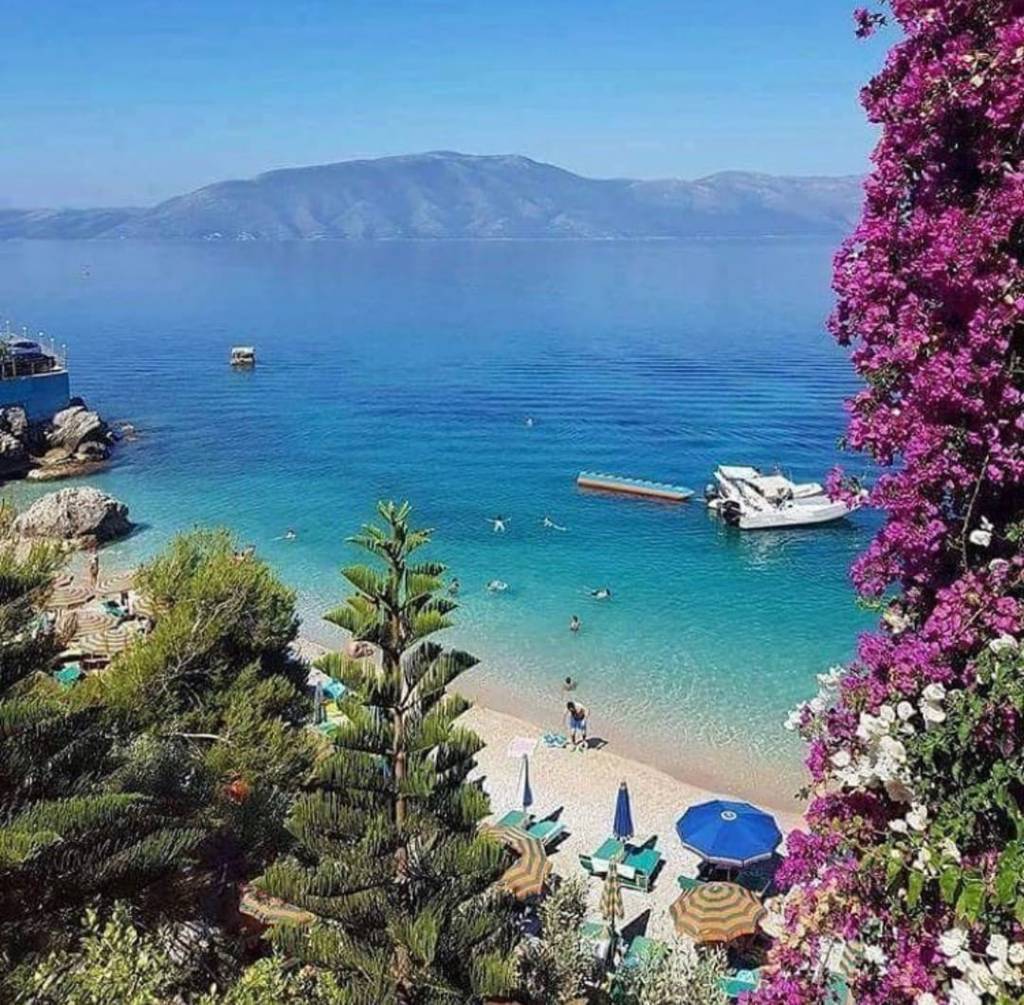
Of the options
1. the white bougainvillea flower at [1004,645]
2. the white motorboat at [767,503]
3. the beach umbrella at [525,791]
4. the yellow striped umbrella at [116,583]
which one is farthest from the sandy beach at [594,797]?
the white motorboat at [767,503]

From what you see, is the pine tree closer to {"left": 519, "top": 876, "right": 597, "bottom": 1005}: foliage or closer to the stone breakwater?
{"left": 519, "top": 876, "right": 597, "bottom": 1005}: foliage

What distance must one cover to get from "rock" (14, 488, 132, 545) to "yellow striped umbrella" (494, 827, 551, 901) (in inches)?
765

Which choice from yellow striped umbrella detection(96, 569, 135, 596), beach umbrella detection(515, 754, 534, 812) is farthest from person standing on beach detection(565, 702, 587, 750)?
yellow striped umbrella detection(96, 569, 135, 596)

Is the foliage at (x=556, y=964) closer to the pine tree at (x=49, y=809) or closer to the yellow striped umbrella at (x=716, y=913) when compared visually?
the yellow striped umbrella at (x=716, y=913)

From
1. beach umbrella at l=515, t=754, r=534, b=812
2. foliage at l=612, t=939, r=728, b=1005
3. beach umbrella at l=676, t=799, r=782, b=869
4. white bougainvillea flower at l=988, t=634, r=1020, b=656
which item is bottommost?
beach umbrella at l=515, t=754, r=534, b=812

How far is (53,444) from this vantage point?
127 feet

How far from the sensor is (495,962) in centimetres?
768

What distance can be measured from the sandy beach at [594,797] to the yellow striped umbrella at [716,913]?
68cm

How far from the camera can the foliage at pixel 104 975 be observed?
14.8ft

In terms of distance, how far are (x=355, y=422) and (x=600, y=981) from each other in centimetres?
3739

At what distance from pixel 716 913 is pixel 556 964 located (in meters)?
3.88

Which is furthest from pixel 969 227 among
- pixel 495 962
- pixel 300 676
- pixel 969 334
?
pixel 300 676

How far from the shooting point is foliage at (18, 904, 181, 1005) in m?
4.52

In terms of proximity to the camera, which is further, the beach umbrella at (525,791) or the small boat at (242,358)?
the small boat at (242,358)
